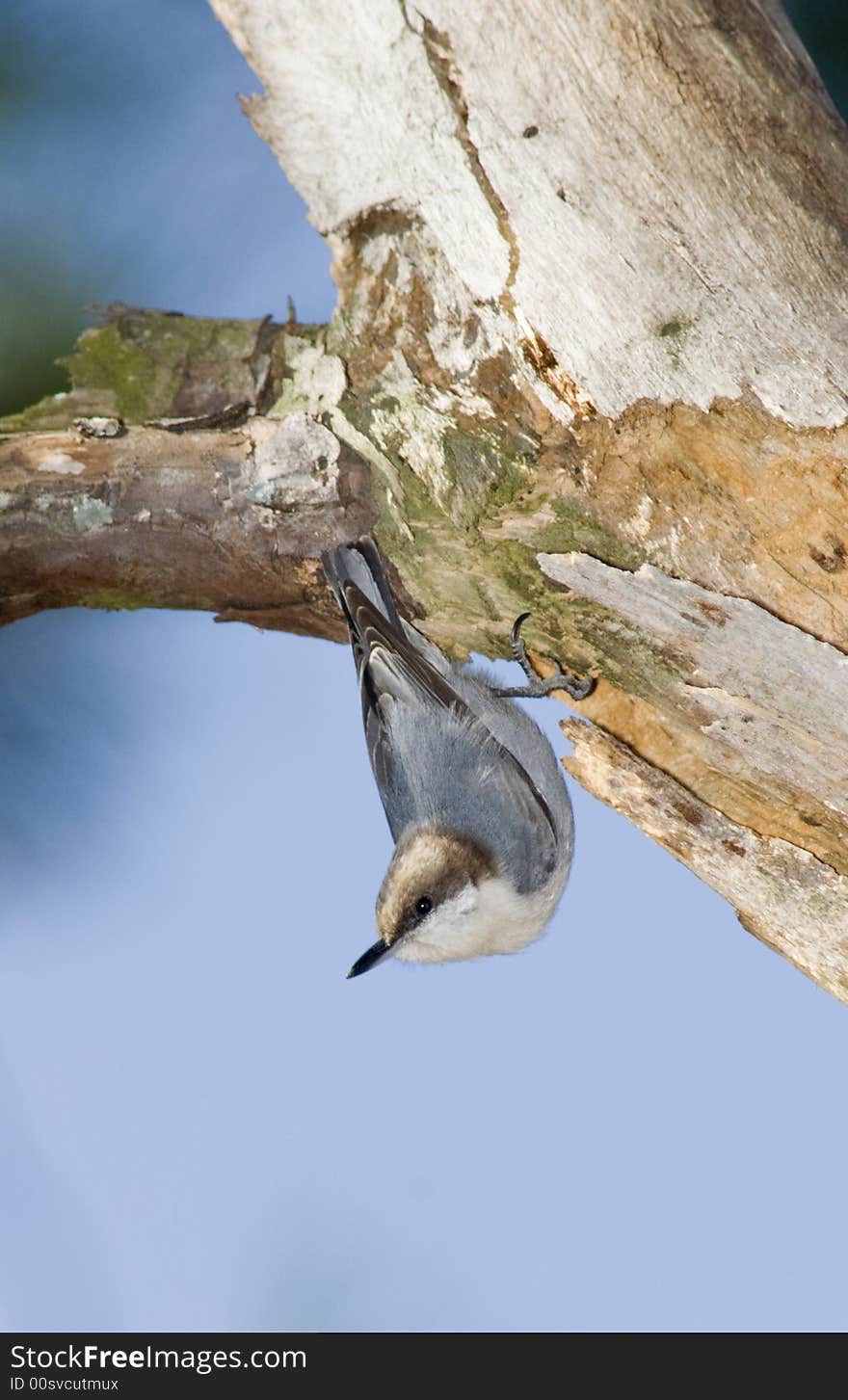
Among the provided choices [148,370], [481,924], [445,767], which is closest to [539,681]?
[445,767]

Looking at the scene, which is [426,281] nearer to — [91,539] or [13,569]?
[91,539]

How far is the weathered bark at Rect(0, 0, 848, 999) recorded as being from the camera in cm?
198

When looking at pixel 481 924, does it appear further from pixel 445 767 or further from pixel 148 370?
pixel 148 370

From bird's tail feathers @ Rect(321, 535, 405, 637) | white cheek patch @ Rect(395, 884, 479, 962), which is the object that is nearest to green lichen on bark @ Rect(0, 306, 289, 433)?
bird's tail feathers @ Rect(321, 535, 405, 637)

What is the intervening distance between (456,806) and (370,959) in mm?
483

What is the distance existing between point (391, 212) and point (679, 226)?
58 centimetres

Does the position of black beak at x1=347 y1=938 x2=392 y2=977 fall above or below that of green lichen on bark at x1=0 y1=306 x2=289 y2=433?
below

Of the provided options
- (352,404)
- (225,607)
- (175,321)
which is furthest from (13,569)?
(352,404)

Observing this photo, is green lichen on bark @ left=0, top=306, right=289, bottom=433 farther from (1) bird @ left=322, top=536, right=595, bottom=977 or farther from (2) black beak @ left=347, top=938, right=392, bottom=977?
(2) black beak @ left=347, top=938, right=392, bottom=977

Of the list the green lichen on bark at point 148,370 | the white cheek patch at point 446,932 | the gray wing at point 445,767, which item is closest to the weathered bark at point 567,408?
the green lichen on bark at point 148,370

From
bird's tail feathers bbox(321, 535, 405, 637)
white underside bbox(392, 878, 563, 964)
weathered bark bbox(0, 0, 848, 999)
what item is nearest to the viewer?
weathered bark bbox(0, 0, 848, 999)

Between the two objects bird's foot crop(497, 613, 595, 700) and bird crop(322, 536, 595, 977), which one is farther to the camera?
bird crop(322, 536, 595, 977)

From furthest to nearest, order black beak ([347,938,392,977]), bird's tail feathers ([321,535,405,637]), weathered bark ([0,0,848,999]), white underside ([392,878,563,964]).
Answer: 1. white underside ([392,878,563,964])
2. black beak ([347,938,392,977])
3. bird's tail feathers ([321,535,405,637])
4. weathered bark ([0,0,848,999])

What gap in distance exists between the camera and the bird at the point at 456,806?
10.4 ft
